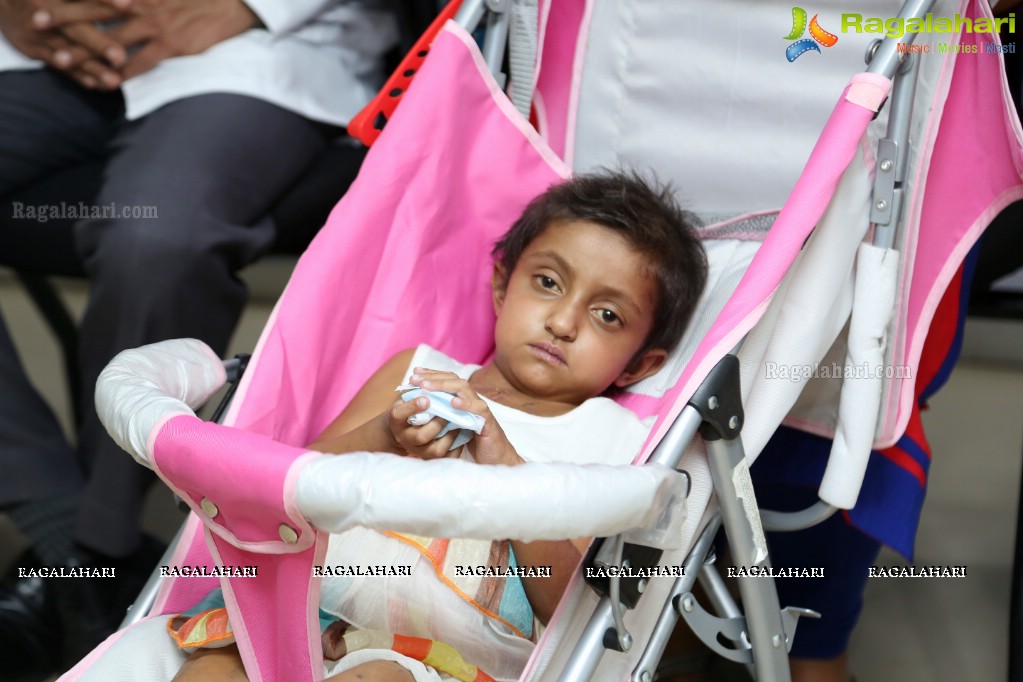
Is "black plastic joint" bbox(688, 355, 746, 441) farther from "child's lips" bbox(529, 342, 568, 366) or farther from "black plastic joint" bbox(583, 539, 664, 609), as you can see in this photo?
"child's lips" bbox(529, 342, 568, 366)

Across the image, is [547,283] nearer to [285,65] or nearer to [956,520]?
[285,65]

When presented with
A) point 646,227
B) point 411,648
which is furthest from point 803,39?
point 411,648

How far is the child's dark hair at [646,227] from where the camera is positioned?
4.14ft

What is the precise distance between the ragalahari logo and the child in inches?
8.8

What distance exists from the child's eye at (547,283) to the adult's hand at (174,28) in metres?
0.67

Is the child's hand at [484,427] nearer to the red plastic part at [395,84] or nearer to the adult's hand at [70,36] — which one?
the red plastic part at [395,84]

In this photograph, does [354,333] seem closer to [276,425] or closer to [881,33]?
[276,425]

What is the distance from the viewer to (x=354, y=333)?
4.21ft

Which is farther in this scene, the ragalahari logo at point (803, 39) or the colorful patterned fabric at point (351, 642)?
the ragalahari logo at point (803, 39)

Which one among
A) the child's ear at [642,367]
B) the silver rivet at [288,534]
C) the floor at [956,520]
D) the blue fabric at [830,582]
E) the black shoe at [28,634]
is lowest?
the black shoe at [28,634]

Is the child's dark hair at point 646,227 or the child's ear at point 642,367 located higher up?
the child's dark hair at point 646,227

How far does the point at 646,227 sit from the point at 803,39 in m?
0.30

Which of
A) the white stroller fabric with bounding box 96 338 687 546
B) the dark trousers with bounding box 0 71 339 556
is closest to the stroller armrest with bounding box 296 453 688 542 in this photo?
the white stroller fabric with bounding box 96 338 687 546

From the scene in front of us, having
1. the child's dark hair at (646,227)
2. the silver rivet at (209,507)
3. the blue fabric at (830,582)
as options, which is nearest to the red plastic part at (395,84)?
the child's dark hair at (646,227)
